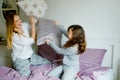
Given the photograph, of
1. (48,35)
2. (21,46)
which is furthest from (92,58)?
(21,46)

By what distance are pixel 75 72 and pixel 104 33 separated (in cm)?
77

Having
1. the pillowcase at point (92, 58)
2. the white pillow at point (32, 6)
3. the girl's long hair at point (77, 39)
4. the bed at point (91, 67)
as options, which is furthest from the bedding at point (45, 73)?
the white pillow at point (32, 6)

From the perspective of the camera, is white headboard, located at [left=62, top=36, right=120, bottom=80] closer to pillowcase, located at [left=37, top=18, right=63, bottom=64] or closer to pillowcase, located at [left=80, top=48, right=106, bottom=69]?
pillowcase, located at [left=80, top=48, right=106, bottom=69]

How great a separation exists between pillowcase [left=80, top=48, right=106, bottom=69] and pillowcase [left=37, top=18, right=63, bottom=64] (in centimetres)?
27

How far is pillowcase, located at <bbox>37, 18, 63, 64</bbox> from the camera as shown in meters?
2.66

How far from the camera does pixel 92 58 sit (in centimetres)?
273

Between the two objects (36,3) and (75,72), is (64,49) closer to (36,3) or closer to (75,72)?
(75,72)

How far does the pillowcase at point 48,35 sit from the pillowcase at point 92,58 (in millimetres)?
266

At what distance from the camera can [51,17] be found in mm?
3182

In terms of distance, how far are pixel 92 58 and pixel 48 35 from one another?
1.86 feet

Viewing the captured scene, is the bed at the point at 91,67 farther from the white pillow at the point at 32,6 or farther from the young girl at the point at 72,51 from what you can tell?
the white pillow at the point at 32,6

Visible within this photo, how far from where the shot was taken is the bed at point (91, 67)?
95.0 inches

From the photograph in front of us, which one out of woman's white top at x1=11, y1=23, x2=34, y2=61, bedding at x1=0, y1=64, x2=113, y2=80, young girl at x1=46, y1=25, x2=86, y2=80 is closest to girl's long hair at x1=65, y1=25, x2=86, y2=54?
young girl at x1=46, y1=25, x2=86, y2=80

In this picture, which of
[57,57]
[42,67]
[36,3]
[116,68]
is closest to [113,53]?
[116,68]
